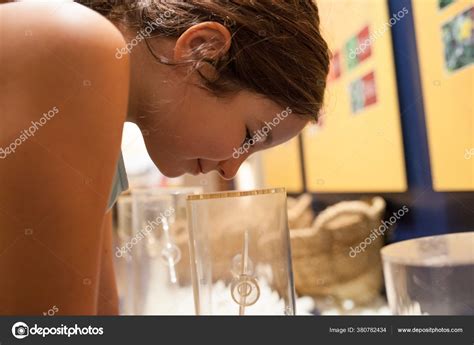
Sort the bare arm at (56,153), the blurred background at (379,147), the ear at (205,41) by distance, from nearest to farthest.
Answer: the bare arm at (56,153), the ear at (205,41), the blurred background at (379,147)

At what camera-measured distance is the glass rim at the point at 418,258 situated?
0.49 m

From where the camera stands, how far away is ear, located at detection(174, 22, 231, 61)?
1.74 feet

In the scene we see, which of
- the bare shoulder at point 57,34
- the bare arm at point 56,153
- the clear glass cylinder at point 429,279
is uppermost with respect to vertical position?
the bare shoulder at point 57,34

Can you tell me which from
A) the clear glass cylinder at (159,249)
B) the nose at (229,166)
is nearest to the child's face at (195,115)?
the nose at (229,166)

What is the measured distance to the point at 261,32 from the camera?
542mm

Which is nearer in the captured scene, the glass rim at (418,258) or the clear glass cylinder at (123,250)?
the glass rim at (418,258)

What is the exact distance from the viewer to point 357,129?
78 cm

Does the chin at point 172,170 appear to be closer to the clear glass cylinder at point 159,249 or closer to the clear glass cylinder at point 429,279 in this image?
the clear glass cylinder at point 159,249

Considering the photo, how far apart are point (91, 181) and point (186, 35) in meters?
0.19

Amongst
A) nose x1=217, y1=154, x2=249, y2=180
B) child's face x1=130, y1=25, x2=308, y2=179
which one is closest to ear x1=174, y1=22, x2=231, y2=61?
child's face x1=130, y1=25, x2=308, y2=179

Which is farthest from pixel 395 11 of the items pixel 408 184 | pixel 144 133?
pixel 144 133

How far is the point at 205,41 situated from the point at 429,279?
1.04ft

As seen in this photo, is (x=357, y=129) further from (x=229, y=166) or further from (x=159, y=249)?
(x=159, y=249)

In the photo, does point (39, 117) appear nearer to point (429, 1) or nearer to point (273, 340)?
point (273, 340)
